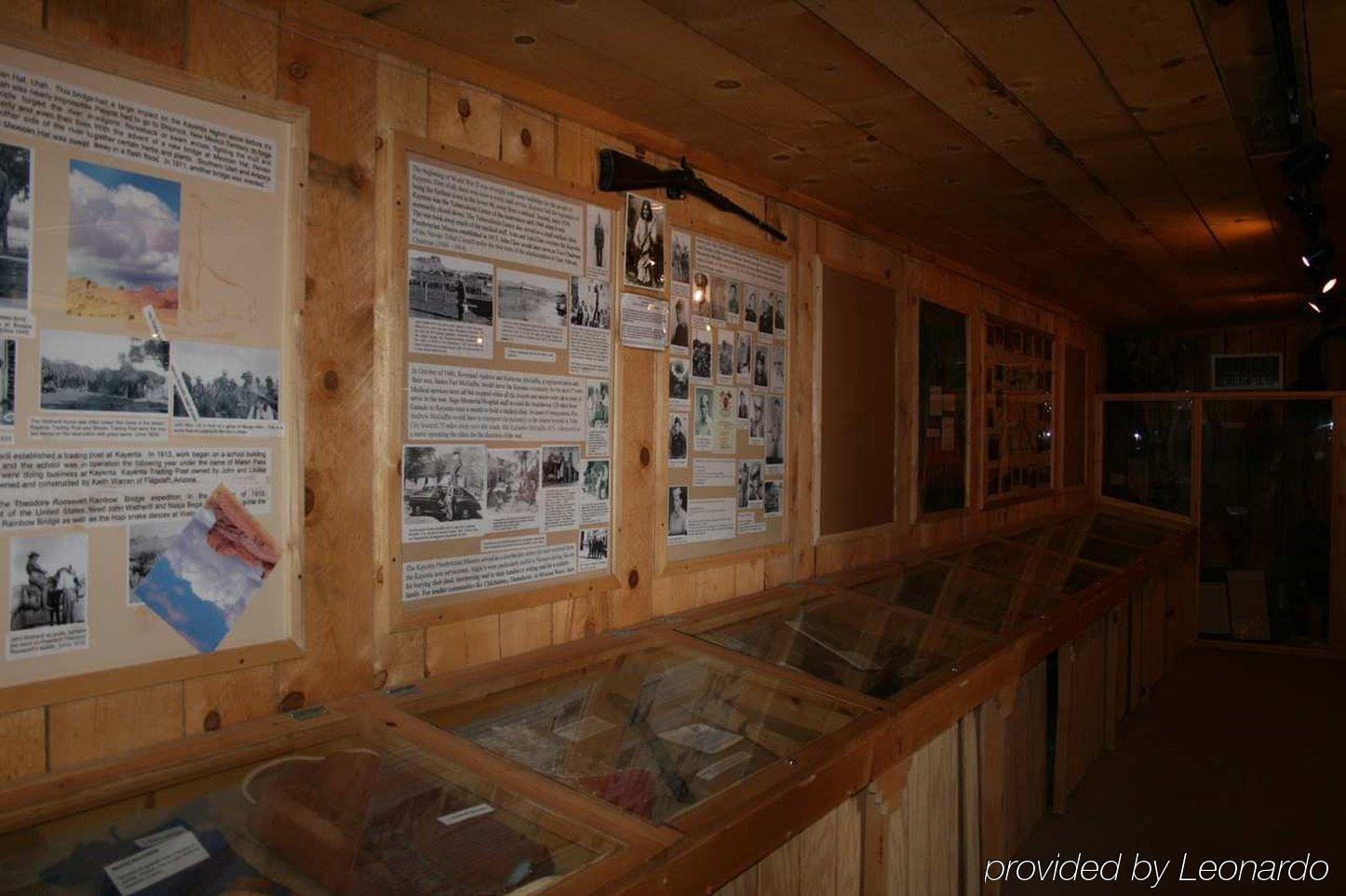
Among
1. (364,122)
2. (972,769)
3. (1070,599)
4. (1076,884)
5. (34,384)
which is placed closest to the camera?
(34,384)

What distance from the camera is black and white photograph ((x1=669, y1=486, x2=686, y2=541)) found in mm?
2783

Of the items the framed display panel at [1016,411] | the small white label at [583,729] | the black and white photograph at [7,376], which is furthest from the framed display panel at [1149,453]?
the black and white photograph at [7,376]

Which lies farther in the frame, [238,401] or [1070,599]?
[1070,599]

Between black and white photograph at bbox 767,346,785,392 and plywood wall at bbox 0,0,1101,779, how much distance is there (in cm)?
76

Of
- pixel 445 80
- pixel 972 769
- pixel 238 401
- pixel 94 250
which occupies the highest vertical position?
pixel 445 80

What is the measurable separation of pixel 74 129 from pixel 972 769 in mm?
2928

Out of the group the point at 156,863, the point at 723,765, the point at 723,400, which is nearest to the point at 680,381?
the point at 723,400

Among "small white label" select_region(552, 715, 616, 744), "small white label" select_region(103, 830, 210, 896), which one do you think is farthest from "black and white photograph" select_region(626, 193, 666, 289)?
"small white label" select_region(103, 830, 210, 896)

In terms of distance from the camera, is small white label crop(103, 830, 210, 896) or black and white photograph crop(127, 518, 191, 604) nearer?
small white label crop(103, 830, 210, 896)

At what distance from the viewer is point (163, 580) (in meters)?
1.54

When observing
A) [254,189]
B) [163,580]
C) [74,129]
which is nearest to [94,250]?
[74,129]

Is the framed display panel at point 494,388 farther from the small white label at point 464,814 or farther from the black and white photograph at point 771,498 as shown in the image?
the black and white photograph at point 771,498

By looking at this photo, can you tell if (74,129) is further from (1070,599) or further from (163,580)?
(1070,599)

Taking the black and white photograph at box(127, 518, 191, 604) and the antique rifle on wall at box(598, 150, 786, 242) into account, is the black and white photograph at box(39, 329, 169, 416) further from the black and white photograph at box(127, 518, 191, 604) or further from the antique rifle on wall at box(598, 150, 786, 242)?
A: the antique rifle on wall at box(598, 150, 786, 242)
